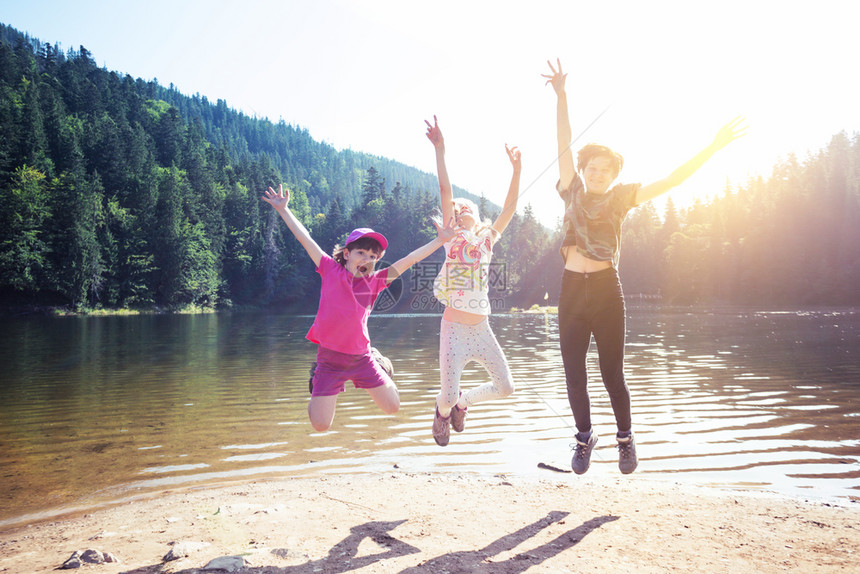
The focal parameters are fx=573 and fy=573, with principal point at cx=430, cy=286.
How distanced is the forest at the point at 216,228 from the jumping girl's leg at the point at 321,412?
177 ft

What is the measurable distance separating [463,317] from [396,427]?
5.10m

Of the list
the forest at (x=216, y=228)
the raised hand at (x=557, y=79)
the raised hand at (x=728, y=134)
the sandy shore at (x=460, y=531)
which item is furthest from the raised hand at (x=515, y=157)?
the forest at (x=216, y=228)

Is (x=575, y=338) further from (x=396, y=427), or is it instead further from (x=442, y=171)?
(x=396, y=427)

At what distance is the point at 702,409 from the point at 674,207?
97688 millimetres

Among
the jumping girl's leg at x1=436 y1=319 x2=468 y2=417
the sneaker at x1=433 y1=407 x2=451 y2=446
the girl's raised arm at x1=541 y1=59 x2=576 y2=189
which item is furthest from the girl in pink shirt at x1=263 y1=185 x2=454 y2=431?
the girl's raised arm at x1=541 y1=59 x2=576 y2=189

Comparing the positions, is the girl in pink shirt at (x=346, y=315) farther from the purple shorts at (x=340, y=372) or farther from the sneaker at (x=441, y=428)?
the sneaker at (x=441, y=428)

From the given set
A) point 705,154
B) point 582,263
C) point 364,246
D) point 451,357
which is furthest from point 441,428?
point 705,154

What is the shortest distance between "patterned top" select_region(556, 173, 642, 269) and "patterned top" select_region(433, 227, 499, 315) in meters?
1.10

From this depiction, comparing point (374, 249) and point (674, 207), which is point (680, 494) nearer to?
point (374, 249)

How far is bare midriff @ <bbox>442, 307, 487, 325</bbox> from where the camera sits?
578 centimetres

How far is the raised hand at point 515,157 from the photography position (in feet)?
19.9

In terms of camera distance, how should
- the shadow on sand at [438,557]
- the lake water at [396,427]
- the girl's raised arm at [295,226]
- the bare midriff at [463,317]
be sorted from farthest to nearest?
the lake water at [396,427] < the bare midriff at [463,317] < the girl's raised arm at [295,226] < the shadow on sand at [438,557]

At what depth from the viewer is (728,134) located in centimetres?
442

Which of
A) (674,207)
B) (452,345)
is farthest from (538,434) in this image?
(674,207)
